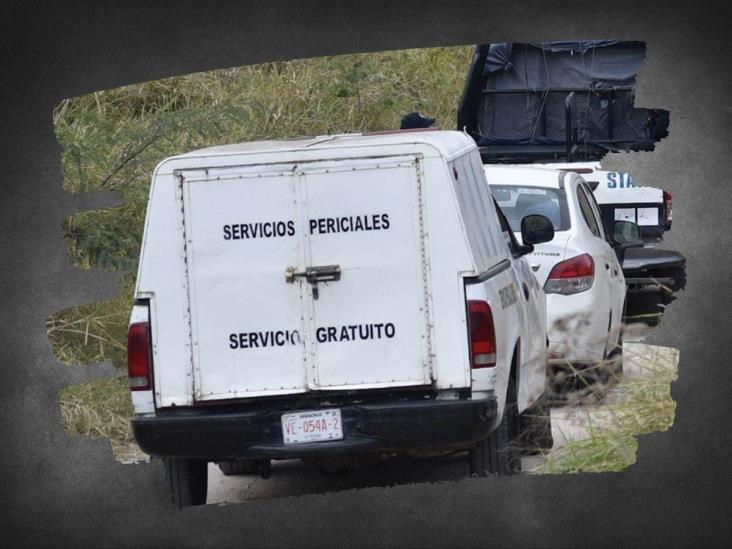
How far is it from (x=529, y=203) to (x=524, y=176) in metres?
0.29

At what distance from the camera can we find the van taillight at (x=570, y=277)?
10.4 m

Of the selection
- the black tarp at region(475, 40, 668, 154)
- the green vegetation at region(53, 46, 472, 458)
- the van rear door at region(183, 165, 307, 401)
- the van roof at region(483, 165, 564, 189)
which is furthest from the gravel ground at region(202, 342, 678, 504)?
the black tarp at region(475, 40, 668, 154)

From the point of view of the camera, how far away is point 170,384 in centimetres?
701

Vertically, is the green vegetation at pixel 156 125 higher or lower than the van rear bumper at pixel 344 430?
higher

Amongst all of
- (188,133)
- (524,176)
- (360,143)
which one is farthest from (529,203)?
(188,133)

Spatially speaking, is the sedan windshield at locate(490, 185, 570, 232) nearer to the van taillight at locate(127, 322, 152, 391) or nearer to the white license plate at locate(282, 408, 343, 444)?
the white license plate at locate(282, 408, 343, 444)

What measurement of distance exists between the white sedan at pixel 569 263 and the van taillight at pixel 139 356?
3.98 meters

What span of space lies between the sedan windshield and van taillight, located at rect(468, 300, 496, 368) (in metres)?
3.84

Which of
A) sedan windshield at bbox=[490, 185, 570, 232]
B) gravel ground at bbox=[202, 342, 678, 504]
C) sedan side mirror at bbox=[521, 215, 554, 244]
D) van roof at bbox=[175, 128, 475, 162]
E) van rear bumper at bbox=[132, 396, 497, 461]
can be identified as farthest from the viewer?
sedan windshield at bbox=[490, 185, 570, 232]

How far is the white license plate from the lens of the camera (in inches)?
273

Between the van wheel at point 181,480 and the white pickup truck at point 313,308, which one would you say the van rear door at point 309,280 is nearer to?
the white pickup truck at point 313,308

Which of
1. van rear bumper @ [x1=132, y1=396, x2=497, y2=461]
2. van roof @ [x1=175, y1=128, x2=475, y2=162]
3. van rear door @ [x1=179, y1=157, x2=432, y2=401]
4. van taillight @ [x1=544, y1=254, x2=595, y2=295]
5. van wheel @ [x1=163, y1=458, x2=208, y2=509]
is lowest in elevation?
van wheel @ [x1=163, y1=458, x2=208, y2=509]

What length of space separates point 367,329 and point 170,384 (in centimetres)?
103

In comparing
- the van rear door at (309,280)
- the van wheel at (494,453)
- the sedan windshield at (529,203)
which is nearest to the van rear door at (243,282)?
the van rear door at (309,280)
